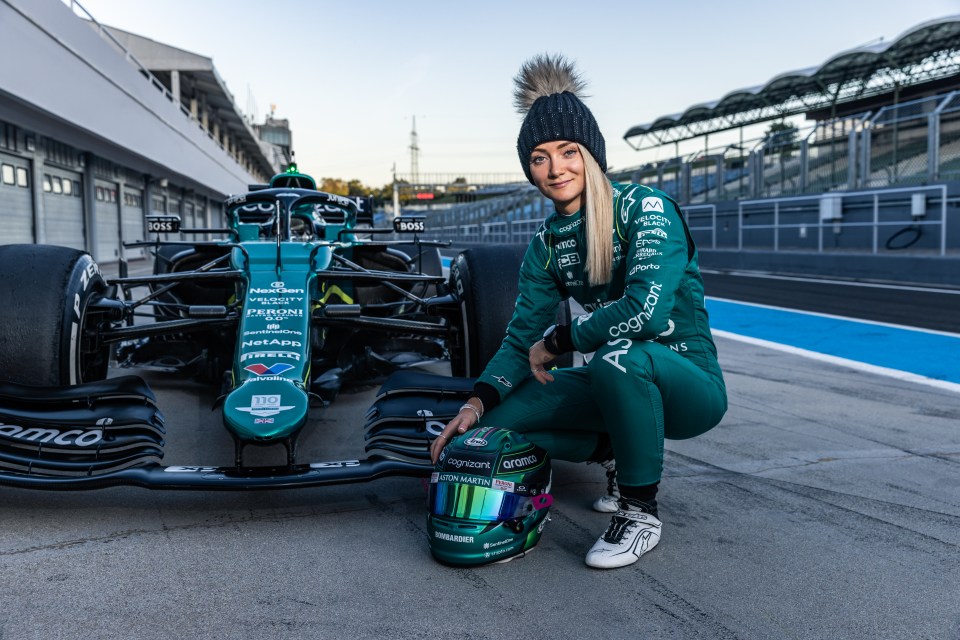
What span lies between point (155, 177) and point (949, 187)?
2648cm

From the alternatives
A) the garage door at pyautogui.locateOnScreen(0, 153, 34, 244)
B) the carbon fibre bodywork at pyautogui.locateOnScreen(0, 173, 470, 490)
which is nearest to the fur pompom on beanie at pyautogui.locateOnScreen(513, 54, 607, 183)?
the carbon fibre bodywork at pyautogui.locateOnScreen(0, 173, 470, 490)

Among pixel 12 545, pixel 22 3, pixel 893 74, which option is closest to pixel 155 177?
pixel 22 3

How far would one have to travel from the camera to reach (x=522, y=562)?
93.4 inches

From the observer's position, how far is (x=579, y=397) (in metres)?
2.65

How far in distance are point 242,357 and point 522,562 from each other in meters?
1.43

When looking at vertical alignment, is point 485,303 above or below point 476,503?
above

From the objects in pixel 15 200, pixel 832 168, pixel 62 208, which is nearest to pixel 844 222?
pixel 832 168

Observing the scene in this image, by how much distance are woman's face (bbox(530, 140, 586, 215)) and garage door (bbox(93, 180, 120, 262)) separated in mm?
22221

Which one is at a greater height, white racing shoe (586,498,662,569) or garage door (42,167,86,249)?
garage door (42,167,86,249)

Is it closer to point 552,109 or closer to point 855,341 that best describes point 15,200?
point 855,341

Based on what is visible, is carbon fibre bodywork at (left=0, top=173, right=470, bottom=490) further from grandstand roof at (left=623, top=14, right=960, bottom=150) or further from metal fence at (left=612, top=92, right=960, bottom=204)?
grandstand roof at (left=623, top=14, right=960, bottom=150)

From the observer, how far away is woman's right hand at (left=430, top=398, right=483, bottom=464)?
2543 millimetres

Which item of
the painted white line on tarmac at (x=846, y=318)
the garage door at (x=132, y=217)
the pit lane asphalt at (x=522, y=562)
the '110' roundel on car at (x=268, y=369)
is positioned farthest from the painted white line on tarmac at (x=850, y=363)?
the garage door at (x=132, y=217)

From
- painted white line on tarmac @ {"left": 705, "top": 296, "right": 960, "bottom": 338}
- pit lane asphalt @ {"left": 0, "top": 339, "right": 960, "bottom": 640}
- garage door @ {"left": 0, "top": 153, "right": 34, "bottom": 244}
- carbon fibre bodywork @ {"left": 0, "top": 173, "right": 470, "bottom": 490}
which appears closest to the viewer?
pit lane asphalt @ {"left": 0, "top": 339, "right": 960, "bottom": 640}
